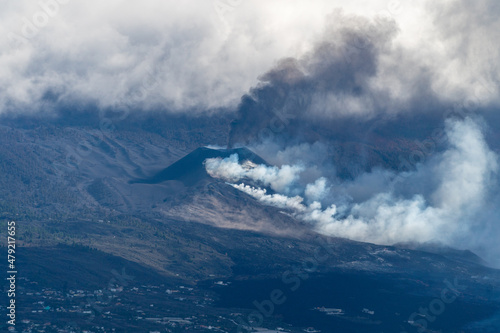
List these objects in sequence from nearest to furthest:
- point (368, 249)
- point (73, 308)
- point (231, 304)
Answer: point (73, 308)
point (231, 304)
point (368, 249)

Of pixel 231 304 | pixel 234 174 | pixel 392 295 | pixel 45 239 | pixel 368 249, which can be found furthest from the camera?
pixel 234 174

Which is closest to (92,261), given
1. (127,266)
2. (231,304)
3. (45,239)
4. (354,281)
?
(127,266)

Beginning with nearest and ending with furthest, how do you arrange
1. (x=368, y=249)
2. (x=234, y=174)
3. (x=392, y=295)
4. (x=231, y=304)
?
1. (x=231, y=304)
2. (x=392, y=295)
3. (x=368, y=249)
4. (x=234, y=174)

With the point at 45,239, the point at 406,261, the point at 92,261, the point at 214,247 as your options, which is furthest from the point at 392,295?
the point at 45,239

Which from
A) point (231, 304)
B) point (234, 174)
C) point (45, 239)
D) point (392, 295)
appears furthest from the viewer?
point (234, 174)

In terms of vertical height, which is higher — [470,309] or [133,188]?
[133,188]

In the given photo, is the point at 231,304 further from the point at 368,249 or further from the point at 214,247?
the point at 368,249

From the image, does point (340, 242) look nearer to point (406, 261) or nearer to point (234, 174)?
point (406, 261)

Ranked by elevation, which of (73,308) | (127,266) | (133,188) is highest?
(133,188)

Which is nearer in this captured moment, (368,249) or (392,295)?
(392,295)
